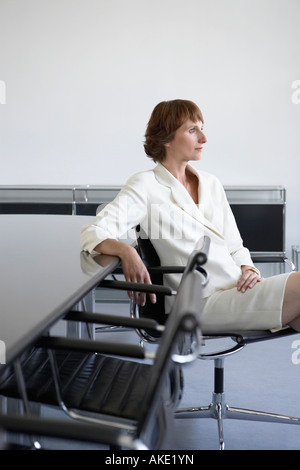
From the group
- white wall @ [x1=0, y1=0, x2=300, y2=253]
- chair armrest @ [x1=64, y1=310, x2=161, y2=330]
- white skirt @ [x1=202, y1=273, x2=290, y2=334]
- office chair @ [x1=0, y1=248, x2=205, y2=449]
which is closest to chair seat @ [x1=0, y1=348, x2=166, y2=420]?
office chair @ [x1=0, y1=248, x2=205, y2=449]

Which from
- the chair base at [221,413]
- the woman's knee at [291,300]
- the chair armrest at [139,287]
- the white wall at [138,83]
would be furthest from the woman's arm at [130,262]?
the white wall at [138,83]

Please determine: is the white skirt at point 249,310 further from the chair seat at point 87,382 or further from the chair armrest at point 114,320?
the chair armrest at point 114,320

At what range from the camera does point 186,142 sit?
2.75 metres

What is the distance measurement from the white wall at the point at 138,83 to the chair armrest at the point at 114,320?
11.2 feet

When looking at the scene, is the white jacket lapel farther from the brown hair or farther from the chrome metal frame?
the chrome metal frame

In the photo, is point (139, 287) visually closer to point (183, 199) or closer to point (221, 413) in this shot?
point (183, 199)

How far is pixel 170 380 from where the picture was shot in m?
1.76

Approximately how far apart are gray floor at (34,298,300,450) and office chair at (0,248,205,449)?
42cm

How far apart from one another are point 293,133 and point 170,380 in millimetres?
3646

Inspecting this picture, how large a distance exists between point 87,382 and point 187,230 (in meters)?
0.98

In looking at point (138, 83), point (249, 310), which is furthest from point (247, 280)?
point (138, 83)

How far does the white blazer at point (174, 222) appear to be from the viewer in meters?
2.56
